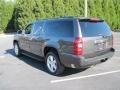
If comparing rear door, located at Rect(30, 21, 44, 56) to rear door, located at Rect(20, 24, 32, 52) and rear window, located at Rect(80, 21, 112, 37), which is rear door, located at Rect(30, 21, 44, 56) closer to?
rear door, located at Rect(20, 24, 32, 52)

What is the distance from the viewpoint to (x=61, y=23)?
8.32m

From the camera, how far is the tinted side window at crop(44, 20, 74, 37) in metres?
7.84

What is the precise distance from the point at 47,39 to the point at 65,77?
1.46m

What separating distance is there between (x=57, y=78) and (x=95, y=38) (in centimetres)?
173

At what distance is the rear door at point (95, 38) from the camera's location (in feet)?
25.1

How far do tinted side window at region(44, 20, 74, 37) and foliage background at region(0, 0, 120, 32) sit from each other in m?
16.5

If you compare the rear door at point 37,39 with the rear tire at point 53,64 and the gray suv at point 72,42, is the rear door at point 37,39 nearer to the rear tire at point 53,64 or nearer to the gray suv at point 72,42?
the gray suv at point 72,42

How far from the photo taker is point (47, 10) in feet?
85.9

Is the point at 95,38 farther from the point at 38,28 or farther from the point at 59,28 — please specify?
the point at 38,28

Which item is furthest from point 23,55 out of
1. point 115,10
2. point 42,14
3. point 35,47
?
point 115,10

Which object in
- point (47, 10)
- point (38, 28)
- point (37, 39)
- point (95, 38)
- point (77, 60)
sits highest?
point (47, 10)

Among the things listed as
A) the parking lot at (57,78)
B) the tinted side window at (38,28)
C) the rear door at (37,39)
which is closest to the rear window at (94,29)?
the parking lot at (57,78)

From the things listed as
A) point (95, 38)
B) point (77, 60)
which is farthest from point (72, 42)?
point (95, 38)

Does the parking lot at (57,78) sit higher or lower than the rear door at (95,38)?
lower
